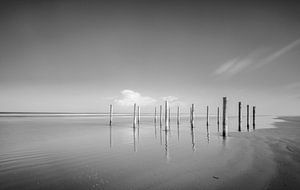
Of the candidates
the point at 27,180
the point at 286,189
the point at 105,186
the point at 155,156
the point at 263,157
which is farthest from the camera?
the point at 155,156

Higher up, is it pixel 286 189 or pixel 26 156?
pixel 286 189

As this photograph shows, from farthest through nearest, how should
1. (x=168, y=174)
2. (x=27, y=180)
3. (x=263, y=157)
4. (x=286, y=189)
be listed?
(x=263, y=157), (x=168, y=174), (x=27, y=180), (x=286, y=189)

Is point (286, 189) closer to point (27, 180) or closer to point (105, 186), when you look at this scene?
point (105, 186)

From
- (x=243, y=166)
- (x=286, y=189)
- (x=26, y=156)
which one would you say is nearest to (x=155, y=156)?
(x=243, y=166)

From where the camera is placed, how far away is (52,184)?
577 cm

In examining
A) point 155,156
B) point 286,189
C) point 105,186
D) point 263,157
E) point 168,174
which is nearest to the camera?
point 286,189

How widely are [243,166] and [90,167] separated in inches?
249

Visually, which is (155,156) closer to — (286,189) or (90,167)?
(90,167)

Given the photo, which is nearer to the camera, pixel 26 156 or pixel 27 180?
pixel 27 180

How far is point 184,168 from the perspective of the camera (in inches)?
291

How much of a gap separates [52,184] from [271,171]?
757 centimetres

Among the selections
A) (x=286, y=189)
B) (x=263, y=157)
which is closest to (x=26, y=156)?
(x=286, y=189)

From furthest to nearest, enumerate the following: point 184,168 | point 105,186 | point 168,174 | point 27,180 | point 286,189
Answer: point 184,168, point 168,174, point 27,180, point 105,186, point 286,189

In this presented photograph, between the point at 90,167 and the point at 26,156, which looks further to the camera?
the point at 26,156
